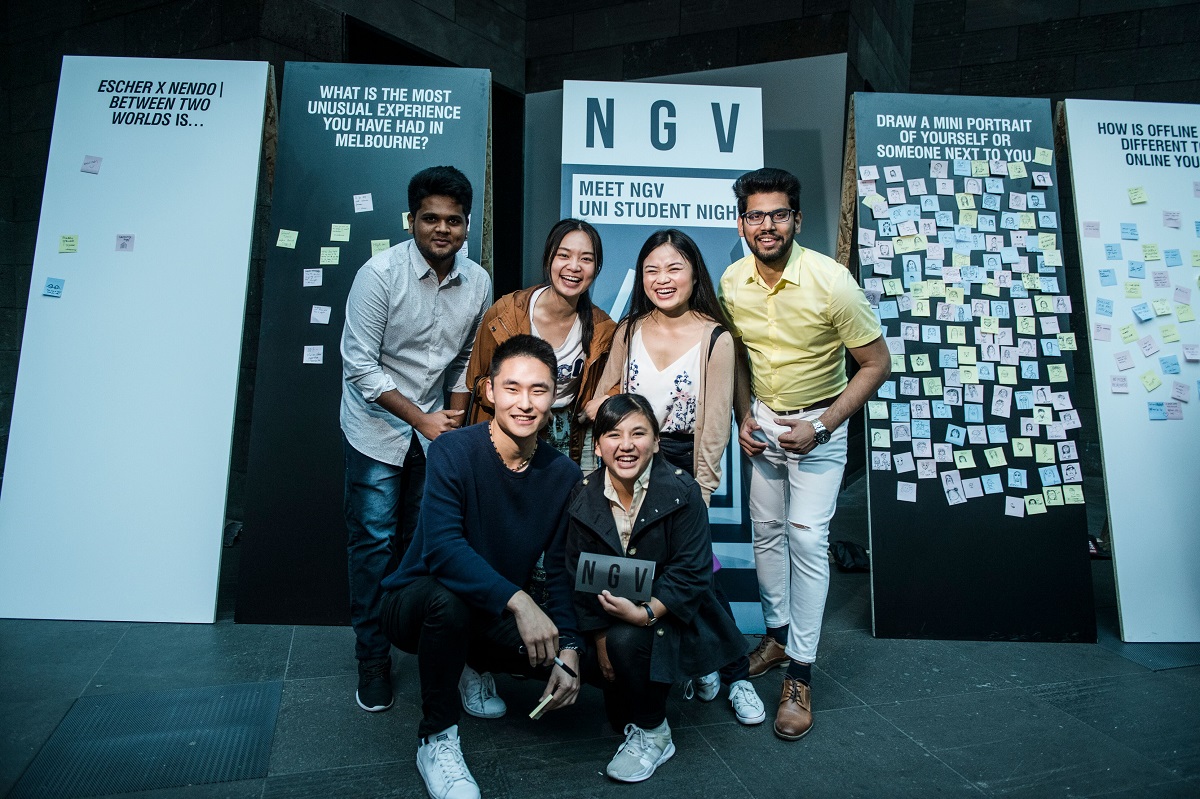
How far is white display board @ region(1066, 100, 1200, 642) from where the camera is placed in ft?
11.0

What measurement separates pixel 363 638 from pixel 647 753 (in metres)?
1.01

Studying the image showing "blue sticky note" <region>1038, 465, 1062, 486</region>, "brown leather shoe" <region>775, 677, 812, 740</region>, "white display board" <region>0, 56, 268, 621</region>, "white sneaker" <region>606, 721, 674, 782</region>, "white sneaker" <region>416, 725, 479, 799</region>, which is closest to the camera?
"white sneaker" <region>416, 725, 479, 799</region>

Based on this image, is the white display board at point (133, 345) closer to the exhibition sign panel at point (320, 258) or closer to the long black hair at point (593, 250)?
the exhibition sign panel at point (320, 258)

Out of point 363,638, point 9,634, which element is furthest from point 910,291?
point 9,634

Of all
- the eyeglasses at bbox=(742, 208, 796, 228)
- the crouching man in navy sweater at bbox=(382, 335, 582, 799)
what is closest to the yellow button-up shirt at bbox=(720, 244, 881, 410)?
the eyeglasses at bbox=(742, 208, 796, 228)

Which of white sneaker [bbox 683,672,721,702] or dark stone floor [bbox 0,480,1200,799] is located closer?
dark stone floor [bbox 0,480,1200,799]

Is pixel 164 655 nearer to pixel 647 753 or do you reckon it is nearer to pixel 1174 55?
pixel 647 753

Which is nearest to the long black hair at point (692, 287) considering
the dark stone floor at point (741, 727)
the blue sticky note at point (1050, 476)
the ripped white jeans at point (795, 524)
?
the ripped white jeans at point (795, 524)

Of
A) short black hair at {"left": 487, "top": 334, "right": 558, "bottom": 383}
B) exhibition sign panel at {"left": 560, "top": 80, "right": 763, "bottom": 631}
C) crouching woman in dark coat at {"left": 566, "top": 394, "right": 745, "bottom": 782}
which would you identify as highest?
exhibition sign panel at {"left": 560, "top": 80, "right": 763, "bottom": 631}

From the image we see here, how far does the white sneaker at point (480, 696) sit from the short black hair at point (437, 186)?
4.84 ft

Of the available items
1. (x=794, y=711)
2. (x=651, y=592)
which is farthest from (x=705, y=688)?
(x=651, y=592)

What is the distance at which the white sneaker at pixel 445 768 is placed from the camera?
6.77 feet

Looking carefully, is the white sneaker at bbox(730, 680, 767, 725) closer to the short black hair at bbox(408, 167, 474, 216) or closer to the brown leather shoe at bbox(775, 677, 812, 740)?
the brown leather shoe at bbox(775, 677, 812, 740)

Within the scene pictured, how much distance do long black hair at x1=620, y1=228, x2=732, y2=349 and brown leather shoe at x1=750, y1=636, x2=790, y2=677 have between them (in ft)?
3.69
